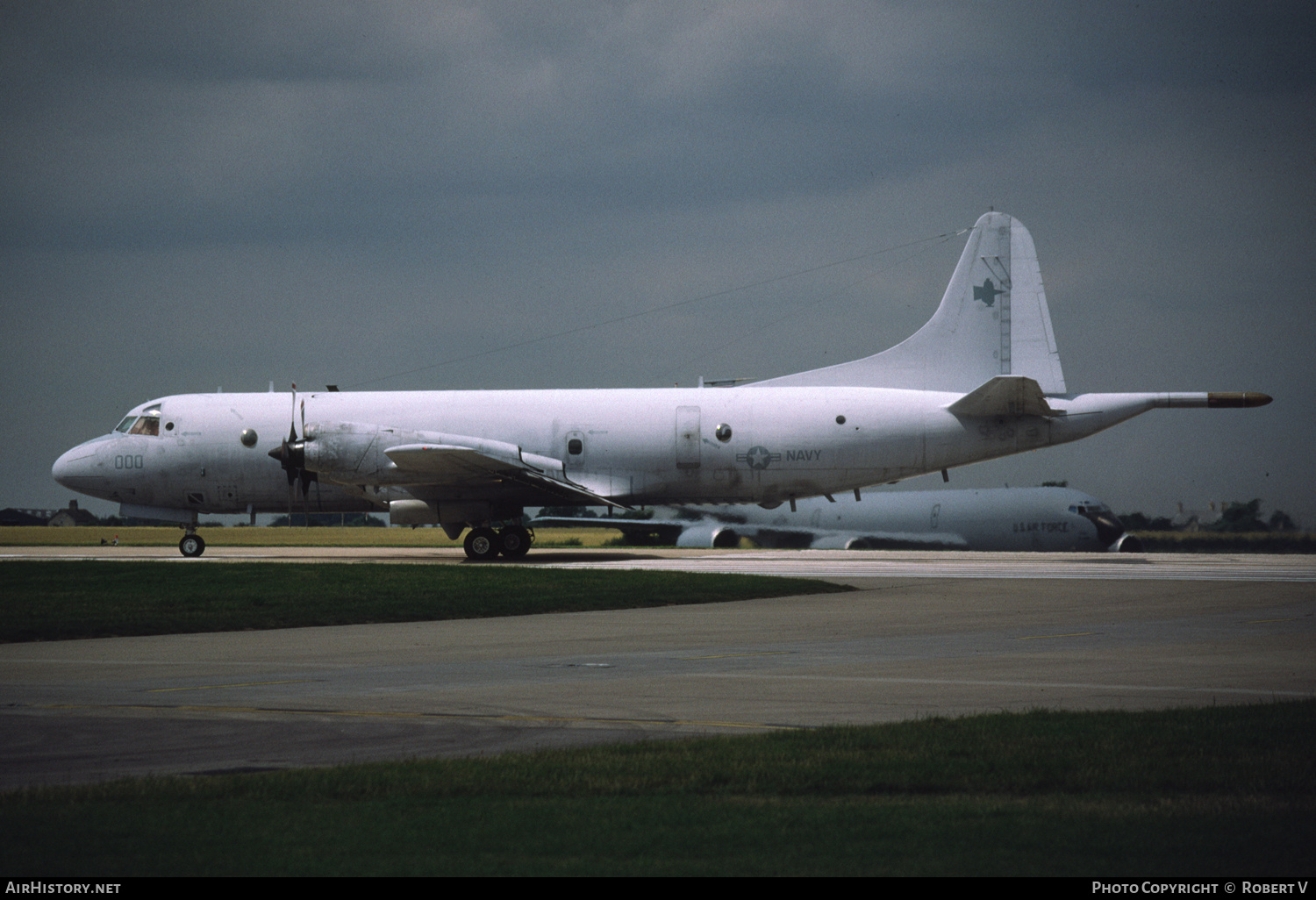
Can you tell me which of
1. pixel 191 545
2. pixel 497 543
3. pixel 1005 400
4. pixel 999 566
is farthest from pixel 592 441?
pixel 191 545

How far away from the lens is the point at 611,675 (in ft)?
42.0

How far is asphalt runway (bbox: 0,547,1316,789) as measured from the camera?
9.14 m

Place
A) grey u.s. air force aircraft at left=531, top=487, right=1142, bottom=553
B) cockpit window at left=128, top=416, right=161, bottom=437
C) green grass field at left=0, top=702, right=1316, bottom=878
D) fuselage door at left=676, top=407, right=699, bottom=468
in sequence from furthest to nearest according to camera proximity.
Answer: grey u.s. air force aircraft at left=531, top=487, right=1142, bottom=553
cockpit window at left=128, top=416, right=161, bottom=437
fuselage door at left=676, top=407, right=699, bottom=468
green grass field at left=0, top=702, right=1316, bottom=878

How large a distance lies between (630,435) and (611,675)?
24997 mm

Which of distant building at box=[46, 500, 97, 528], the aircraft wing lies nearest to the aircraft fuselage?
the aircraft wing

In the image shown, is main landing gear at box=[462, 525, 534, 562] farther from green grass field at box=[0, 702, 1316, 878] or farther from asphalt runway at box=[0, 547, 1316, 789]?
green grass field at box=[0, 702, 1316, 878]

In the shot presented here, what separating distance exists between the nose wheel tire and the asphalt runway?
1638cm

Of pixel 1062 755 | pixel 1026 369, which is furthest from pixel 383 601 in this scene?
pixel 1026 369

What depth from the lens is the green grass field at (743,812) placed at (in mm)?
5562

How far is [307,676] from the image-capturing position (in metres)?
12.9

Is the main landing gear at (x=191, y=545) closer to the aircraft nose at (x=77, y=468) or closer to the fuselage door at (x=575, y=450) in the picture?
the aircraft nose at (x=77, y=468)

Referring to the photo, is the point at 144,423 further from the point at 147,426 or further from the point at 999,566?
the point at 999,566

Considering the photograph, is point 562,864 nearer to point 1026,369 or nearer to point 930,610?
point 930,610

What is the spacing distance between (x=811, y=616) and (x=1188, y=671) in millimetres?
7831
